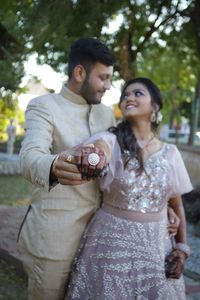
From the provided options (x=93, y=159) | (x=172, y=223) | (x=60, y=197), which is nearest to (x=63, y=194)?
(x=60, y=197)

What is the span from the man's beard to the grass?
5.63 m

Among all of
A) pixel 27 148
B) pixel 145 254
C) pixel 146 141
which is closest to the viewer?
pixel 27 148

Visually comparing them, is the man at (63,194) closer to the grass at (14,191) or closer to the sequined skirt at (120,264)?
the sequined skirt at (120,264)

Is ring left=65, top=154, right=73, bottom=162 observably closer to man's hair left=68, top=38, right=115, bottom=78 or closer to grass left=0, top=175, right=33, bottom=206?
man's hair left=68, top=38, right=115, bottom=78

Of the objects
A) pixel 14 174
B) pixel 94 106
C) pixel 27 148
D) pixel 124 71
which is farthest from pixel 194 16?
pixel 14 174

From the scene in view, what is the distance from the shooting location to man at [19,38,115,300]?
79.7 inches

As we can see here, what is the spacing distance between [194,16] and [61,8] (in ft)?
8.32

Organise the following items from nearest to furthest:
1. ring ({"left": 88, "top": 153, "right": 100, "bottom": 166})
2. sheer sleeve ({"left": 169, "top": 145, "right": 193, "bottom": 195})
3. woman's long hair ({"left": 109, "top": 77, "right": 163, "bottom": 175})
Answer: ring ({"left": 88, "top": 153, "right": 100, "bottom": 166}), woman's long hair ({"left": 109, "top": 77, "right": 163, "bottom": 175}), sheer sleeve ({"left": 169, "top": 145, "right": 193, "bottom": 195})

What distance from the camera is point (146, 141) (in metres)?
2.18

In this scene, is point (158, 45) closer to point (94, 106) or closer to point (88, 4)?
point (88, 4)

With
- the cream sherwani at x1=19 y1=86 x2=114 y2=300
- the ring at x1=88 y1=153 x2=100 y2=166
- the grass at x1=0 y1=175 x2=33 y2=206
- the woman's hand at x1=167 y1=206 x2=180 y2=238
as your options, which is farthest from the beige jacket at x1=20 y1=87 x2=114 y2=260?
the grass at x1=0 y1=175 x2=33 y2=206

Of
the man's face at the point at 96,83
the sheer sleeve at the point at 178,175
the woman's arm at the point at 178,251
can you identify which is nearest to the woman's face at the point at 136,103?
the man's face at the point at 96,83

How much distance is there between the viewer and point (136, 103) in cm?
212

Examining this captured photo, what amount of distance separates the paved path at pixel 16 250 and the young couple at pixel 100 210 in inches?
91.4
